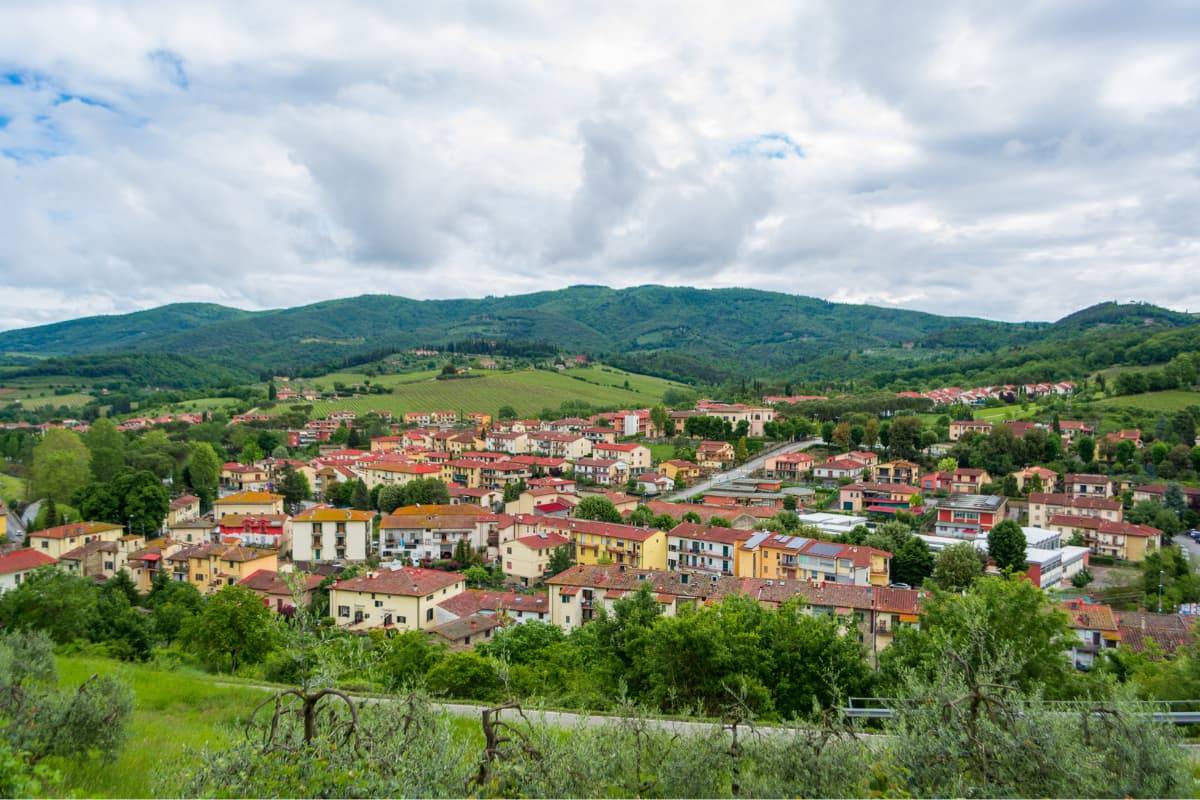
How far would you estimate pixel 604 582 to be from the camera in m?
24.8

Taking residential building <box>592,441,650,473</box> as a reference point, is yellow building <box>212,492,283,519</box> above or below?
below

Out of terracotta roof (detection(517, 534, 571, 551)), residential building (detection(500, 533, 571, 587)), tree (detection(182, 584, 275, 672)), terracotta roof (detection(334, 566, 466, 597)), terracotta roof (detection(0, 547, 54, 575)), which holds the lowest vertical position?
residential building (detection(500, 533, 571, 587))

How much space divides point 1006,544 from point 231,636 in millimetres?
29780

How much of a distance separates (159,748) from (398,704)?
10.5ft

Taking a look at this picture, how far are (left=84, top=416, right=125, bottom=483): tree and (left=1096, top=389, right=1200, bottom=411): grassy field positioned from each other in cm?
7891

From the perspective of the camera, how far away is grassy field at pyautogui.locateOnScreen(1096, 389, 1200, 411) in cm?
5744

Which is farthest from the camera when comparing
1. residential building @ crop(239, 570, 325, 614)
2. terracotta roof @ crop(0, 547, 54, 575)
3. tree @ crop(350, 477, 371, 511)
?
tree @ crop(350, 477, 371, 511)

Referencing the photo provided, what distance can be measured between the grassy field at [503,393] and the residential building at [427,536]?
4923 cm

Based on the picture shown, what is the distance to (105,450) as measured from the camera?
47.1 meters

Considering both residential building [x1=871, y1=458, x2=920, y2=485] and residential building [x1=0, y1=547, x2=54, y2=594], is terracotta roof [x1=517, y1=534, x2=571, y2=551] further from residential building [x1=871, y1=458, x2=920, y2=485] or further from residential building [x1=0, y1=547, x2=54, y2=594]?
residential building [x1=871, y1=458, x2=920, y2=485]

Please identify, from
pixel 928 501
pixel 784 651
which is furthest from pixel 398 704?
pixel 928 501

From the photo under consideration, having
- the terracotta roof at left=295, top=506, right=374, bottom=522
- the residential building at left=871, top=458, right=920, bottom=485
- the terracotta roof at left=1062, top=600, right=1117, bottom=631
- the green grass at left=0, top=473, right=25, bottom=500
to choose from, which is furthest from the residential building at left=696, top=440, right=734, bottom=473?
the green grass at left=0, top=473, right=25, bottom=500

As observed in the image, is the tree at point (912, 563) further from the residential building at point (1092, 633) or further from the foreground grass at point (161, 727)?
the foreground grass at point (161, 727)

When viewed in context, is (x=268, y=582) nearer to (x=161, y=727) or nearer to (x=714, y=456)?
(x=161, y=727)
